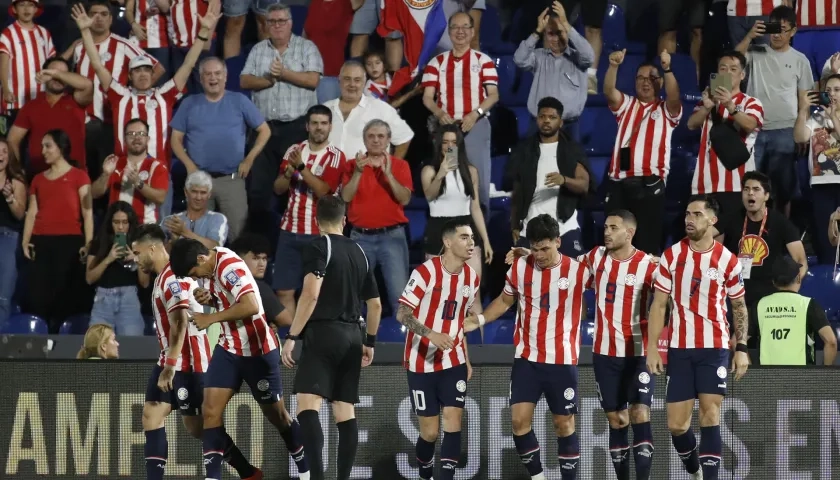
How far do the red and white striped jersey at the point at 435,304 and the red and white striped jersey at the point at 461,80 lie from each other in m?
3.20

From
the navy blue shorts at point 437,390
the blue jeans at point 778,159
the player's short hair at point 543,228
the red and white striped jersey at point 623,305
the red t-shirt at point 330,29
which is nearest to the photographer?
the player's short hair at point 543,228

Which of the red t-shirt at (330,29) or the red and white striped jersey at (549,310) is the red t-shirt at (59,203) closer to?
the red t-shirt at (330,29)

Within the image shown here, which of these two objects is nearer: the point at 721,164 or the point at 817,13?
the point at 721,164

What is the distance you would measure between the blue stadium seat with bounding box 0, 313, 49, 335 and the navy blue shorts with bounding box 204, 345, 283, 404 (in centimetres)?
370

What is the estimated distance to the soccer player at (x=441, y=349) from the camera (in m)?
9.78

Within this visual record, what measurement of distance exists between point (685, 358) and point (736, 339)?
0.40m

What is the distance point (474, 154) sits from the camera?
12531 millimetres

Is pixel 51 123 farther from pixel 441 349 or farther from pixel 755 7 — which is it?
pixel 755 7

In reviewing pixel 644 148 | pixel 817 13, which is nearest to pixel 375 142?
pixel 644 148

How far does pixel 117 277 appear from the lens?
39.6 feet

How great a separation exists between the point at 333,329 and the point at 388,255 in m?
2.82

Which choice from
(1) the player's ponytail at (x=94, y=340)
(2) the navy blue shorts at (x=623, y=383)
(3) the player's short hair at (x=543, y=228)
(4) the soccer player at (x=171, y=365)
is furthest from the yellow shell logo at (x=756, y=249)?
(1) the player's ponytail at (x=94, y=340)

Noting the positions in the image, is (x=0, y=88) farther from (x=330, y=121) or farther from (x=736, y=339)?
(x=736, y=339)

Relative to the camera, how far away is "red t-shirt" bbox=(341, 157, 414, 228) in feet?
39.3
